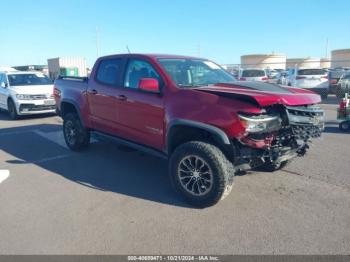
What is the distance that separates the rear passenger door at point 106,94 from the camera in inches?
217

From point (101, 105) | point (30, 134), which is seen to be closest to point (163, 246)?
point (101, 105)

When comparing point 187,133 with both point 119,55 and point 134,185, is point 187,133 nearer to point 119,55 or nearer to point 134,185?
point 134,185

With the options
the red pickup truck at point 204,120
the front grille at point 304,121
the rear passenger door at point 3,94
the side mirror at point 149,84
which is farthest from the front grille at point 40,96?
the front grille at point 304,121

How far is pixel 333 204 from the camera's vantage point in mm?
4203

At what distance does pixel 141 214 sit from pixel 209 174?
95 cm

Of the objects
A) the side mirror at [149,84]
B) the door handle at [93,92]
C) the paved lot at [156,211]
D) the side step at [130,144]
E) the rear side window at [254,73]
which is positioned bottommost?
the paved lot at [156,211]

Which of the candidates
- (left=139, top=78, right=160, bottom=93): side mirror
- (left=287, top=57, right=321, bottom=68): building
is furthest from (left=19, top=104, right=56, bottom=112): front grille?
(left=287, top=57, right=321, bottom=68): building

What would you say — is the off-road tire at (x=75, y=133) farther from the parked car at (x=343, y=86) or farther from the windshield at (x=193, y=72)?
the parked car at (x=343, y=86)

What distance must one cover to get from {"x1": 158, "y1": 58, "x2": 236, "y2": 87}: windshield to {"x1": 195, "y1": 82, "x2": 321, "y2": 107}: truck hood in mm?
486

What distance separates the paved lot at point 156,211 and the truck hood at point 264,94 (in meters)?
1.31

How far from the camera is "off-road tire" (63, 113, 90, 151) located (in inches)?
265

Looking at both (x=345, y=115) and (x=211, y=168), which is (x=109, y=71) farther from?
(x=345, y=115)

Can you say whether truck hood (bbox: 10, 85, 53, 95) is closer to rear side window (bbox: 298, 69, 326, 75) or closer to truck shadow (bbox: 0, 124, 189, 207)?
truck shadow (bbox: 0, 124, 189, 207)

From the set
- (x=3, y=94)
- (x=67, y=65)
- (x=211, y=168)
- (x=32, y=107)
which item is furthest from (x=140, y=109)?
(x=67, y=65)
